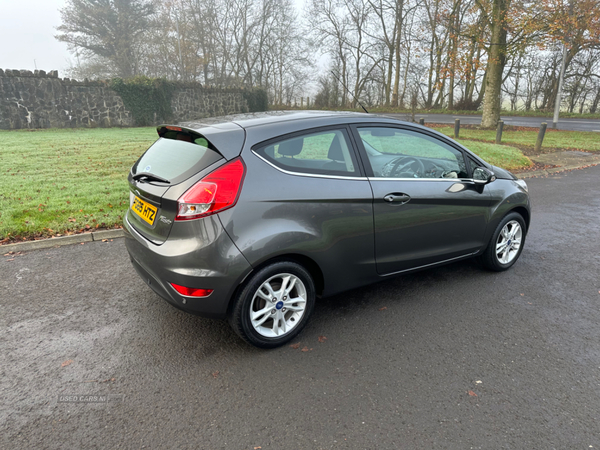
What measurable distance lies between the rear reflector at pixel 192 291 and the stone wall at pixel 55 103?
21.7 m

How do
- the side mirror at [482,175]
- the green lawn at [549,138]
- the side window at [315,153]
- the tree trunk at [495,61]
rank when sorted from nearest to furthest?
the side window at [315,153], the side mirror at [482,175], the green lawn at [549,138], the tree trunk at [495,61]

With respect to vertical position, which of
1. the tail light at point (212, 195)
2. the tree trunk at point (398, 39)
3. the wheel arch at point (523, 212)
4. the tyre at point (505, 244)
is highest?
the tree trunk at point (398, 39)

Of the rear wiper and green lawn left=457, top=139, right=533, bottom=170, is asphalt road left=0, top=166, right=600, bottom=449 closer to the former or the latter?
the rear wiper

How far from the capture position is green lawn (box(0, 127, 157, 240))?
565 cm

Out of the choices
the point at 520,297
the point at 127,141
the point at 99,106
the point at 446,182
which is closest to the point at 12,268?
the point at 446,182

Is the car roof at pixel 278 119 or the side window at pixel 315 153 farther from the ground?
the car roof at pixel 278 119

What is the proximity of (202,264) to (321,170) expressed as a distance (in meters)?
1.12

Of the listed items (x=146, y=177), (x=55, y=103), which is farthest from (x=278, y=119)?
(x=55, y=103)

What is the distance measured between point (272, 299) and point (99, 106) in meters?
22.6

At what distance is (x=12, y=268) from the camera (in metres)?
4.39

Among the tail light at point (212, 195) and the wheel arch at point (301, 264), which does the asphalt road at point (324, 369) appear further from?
the tail light at point (212, 195)

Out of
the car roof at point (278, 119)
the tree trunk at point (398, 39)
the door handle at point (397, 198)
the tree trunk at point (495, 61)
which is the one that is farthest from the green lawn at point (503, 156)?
the tree trunk at point (398, 39)

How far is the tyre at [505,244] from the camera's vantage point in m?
4.20

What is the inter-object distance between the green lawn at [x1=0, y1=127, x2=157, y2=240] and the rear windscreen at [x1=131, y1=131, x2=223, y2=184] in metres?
2.85
